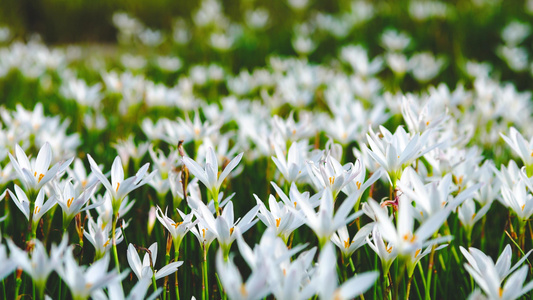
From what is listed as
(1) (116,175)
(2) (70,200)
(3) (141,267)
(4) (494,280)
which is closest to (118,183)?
(1) (116,175)

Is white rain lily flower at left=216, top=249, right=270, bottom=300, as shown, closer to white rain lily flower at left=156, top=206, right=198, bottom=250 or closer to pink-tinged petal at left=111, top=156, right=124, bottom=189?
white rain lily flower at left=156, top=206, right=198, bottom=250

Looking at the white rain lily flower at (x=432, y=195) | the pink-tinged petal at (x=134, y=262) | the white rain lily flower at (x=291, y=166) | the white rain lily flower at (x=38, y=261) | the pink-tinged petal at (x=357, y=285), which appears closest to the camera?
the pink-tinged petal at (x=357, y=285)

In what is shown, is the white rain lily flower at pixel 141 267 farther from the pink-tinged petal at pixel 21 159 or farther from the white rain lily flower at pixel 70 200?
the pink-tinged petal at pixel 21 159

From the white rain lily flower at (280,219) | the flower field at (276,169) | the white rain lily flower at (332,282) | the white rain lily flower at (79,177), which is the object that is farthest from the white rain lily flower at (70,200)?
the white rain lily flower at (332,282)

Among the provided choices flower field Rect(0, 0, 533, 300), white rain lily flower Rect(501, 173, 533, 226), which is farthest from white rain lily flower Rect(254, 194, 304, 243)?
white rain lily flower Rect(501, 173, 533, 226)

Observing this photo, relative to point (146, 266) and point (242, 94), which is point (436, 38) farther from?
point (146, 266)
